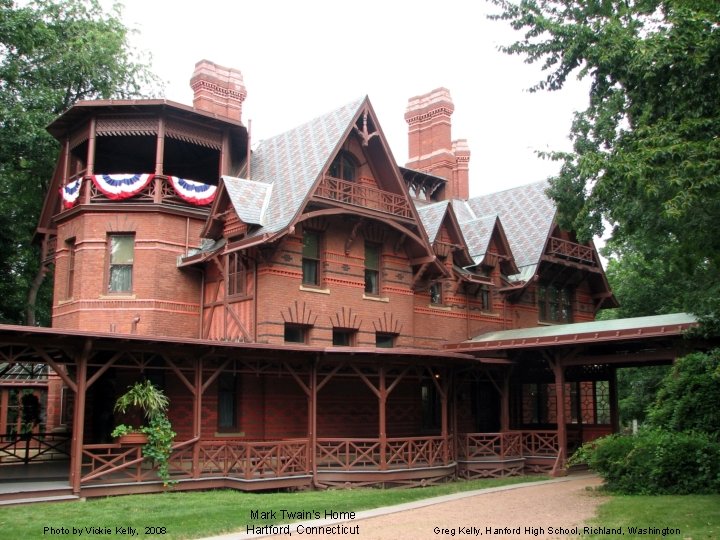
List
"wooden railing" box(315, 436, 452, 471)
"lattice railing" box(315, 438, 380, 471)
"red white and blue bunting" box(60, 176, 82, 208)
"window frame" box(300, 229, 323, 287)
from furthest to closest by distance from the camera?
1. "red white and blue bunting" box(60, 176, 82, 208)
2. "window frame" box(300, 229, 323, 287)
3. "wooden railing" box(315, 436, 452, 471)
4. "lattice railing" box(315, 438, 380, 471)

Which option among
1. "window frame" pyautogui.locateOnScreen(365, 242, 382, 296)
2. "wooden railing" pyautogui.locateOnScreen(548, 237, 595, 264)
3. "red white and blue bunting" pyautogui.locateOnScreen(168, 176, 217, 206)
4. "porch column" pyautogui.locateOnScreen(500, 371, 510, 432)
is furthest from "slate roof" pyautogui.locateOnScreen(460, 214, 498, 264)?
"red white and blue bunting" pyautogui.locateOnScreen(168, 176, 217, 206)

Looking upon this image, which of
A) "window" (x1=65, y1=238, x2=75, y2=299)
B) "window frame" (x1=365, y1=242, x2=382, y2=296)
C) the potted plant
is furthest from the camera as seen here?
"window frame" (x1=365, y1=242, x2=382, y2=296)

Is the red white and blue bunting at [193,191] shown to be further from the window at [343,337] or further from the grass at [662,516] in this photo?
the grass at [662,516]

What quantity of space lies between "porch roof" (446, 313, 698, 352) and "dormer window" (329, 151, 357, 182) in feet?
22.0

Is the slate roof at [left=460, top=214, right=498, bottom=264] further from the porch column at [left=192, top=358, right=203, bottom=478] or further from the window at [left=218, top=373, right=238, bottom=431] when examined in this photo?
the porch column at [left=192, top=358, right=203, bottom=478]

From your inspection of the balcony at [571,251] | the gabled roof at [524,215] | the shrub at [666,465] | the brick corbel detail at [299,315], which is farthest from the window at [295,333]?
the balcony at [571,251]

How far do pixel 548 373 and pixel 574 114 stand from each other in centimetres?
1141

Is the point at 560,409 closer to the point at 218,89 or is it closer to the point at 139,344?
the point at 139,344

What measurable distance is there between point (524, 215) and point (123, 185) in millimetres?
17100

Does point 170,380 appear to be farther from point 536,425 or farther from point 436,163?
point 436,163

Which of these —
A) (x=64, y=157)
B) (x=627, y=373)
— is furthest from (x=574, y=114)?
(x=627, y=373)

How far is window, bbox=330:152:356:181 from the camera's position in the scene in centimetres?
2425

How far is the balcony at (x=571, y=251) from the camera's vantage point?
30375mm

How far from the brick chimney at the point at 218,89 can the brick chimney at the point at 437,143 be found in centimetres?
1090
